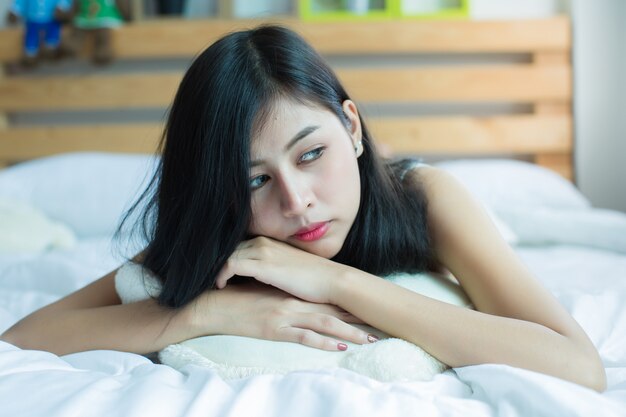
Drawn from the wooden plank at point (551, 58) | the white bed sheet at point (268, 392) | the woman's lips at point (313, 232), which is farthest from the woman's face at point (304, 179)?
the wooden plank at point (551, 58)

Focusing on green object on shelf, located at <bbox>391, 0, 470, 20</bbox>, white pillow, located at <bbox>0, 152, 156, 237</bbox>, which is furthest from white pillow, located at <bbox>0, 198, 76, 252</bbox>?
green object on shelf, located at <bbox>391, 0, 470, 20</bbox>

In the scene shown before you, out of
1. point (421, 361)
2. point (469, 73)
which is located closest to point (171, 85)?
point (469, 73)

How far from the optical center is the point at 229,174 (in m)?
0.99

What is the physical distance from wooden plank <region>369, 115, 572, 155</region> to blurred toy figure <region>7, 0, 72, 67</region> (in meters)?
1.41

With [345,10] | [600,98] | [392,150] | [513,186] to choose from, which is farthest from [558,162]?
[345,10]

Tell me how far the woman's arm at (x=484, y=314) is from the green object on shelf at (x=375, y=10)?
1.92m

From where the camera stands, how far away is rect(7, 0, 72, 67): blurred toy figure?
2.93 metres

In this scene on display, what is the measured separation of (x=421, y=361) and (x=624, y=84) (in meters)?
2.34

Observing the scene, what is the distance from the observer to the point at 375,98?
113 inches

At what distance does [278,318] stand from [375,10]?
2.20 metres

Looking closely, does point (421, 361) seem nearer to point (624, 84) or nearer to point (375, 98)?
point (375, 98)

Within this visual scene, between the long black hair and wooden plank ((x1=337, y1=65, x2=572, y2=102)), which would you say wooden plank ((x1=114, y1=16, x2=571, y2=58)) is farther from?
the long black hair

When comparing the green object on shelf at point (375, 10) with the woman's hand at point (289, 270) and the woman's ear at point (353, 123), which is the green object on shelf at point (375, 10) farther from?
the woman's hand at point (289, 270)

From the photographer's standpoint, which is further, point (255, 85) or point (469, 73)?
point (469, 73)
